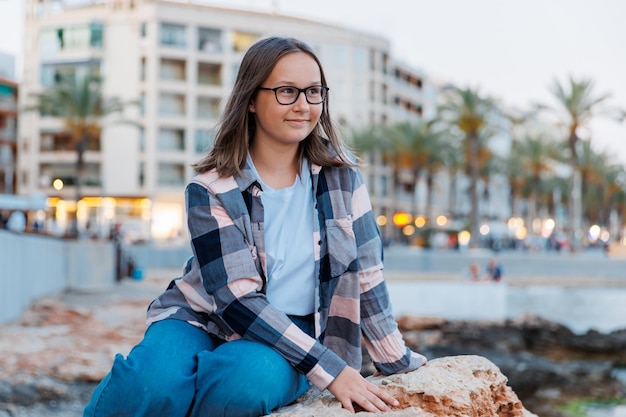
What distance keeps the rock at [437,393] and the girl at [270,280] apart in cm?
5

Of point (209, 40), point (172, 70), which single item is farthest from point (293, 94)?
point (209, 40)

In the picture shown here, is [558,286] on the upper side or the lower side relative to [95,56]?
lower

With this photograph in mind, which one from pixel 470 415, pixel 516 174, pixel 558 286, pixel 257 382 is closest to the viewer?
pixel 257 382

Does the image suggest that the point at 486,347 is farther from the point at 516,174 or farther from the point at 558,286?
the point at 516,174

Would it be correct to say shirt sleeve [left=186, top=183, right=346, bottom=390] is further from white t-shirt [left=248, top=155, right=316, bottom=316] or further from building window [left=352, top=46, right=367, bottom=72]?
building window [left=352, top=46, right=367, bottom=72]

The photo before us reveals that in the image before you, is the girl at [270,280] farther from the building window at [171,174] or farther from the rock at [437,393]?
the building window at [171,174]

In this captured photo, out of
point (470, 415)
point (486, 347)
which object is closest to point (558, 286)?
point (486, 347)

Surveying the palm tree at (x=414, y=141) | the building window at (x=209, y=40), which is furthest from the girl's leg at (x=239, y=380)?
the building window at (x=209, y=40)

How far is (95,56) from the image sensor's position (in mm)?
60156

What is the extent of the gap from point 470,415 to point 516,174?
66142 millimetres

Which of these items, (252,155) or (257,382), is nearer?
(257,382)

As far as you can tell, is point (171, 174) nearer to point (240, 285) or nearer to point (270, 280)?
point (270, 280)

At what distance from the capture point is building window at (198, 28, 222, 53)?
201ft

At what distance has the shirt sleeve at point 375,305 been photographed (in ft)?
9.06
